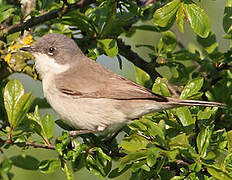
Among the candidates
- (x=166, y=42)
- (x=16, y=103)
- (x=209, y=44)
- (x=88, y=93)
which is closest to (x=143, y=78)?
(x=166, y=42)

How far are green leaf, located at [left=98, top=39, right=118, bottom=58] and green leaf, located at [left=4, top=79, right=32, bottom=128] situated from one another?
98cm

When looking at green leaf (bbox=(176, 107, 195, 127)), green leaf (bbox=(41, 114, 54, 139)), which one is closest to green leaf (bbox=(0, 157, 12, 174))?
green leaf (bbox=(41, 114, 54, 139))

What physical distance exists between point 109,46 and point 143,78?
0.60 metres

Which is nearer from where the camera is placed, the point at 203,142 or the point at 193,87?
the point at 203,142

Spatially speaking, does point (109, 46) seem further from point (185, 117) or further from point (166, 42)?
point (185, 117)

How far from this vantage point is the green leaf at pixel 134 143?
324 centimetres

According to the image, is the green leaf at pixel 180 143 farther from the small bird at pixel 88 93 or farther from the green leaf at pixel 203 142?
the small bird at pixel 88 93

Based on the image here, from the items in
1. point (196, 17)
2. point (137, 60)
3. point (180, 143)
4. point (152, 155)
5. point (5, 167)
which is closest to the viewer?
point (5, 167)

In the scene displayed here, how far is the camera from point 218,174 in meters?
3.07

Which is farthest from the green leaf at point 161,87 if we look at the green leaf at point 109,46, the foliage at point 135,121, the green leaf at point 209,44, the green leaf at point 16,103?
the green leaf at point 16,103

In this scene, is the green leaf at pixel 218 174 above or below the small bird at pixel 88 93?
above

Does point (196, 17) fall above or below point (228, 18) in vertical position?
above

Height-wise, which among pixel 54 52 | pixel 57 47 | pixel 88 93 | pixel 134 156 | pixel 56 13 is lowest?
pixel 88 93

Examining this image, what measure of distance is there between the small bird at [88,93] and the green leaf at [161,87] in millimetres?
48
